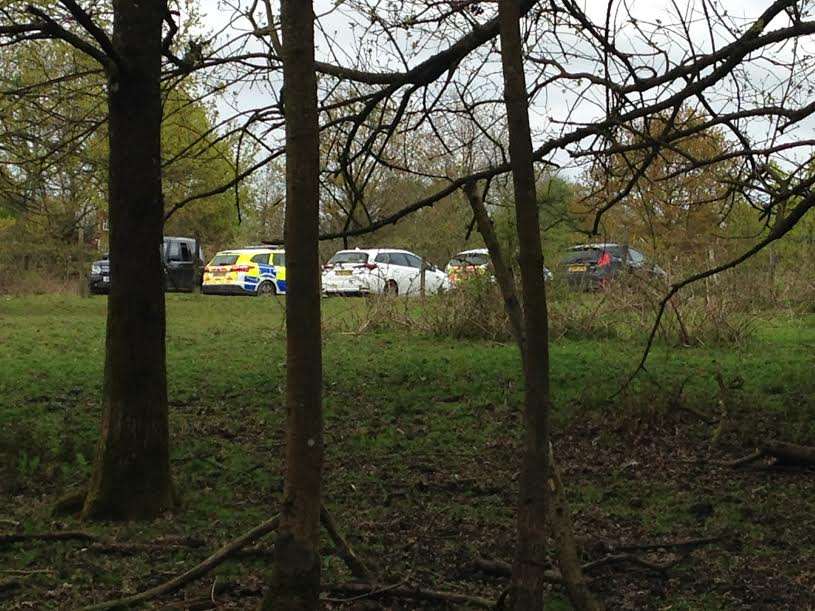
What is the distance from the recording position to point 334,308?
1780cm

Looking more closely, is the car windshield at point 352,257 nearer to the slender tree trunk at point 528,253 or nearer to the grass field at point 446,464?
the grass field at point 446,464

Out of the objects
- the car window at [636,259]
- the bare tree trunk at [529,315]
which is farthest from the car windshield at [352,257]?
the bare tree trunk at [529,315]

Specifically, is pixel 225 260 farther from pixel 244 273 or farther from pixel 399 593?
pixel 399 593

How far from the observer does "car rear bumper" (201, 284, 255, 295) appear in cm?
2897

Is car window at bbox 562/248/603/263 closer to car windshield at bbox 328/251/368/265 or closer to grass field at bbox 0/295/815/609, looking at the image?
grass field at bbox 0/295/815/609

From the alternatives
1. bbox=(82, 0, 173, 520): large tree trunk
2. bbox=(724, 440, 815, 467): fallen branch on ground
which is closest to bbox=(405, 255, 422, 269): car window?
bbox=(724, 440, 815, 467): fallen branch on ground

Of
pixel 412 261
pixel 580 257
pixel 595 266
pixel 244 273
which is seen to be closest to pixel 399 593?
pixel 595 266

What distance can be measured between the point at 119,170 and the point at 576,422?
4366 millimetres

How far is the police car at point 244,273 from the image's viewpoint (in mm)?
28906

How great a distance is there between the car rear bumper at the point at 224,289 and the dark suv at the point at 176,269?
3.30ft

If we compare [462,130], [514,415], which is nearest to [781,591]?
[514,415]

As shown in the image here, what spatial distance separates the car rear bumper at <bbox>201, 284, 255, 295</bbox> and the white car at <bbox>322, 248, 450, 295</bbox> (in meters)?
5.37

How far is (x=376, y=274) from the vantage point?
18.1 meters

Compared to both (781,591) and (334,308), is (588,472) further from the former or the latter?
(334,308)
